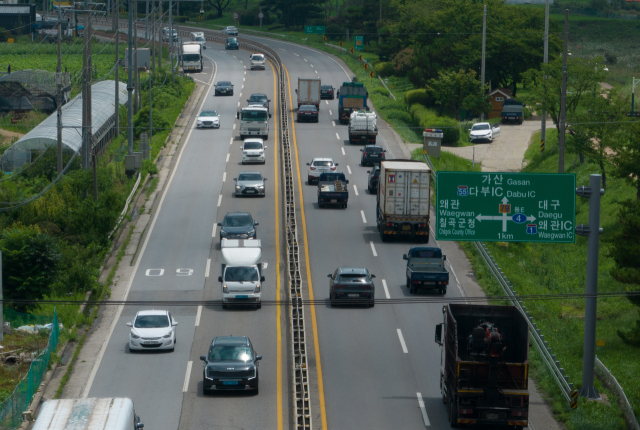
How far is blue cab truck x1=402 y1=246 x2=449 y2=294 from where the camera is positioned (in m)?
35.1

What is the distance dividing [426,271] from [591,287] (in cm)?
1146

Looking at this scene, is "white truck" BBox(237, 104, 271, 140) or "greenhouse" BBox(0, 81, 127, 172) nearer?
"greenhouse" BBox(0, 81, 127, 172)

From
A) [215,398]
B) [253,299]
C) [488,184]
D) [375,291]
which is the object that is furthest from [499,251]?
[215,398]

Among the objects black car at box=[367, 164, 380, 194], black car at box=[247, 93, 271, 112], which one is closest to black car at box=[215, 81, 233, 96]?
black car at box=[247, 93, 271, 112]

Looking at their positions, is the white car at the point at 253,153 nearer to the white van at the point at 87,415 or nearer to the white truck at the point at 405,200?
the white truck at the point at 405,200

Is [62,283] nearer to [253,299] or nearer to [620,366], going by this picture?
[253,299]

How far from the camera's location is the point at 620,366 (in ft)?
93.1

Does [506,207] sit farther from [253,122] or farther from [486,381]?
[253,122]

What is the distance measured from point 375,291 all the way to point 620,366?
11.0 metres

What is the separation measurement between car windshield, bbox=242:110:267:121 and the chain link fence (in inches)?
1446

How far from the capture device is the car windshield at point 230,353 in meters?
25.6

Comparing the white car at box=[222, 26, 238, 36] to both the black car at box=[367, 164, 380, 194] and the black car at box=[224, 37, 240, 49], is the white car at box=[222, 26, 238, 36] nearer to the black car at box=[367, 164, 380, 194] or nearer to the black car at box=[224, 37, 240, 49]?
the black car at box=[224, 37, 240, 49]

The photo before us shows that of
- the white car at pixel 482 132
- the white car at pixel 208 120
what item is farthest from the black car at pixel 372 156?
the white car at pixel 208 120

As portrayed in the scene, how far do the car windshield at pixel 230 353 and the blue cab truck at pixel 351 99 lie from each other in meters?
49.9
